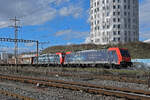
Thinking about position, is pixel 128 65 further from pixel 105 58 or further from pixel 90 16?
pixel 90 16

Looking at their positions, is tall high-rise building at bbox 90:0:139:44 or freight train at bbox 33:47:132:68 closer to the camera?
freight train at bbox 33:47:132:68

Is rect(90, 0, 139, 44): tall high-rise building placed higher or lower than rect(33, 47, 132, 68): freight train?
higher

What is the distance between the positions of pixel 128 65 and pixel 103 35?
150 feet

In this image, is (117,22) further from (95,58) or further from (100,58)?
(100,58)

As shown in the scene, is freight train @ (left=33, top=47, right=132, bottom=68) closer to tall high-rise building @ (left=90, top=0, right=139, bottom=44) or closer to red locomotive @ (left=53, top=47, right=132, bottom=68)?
red locomotive @ (left=53, top=47, right=132, bottom=68)

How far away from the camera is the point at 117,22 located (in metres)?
73.8

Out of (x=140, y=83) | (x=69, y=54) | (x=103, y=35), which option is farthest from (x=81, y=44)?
(x=140, y=83)

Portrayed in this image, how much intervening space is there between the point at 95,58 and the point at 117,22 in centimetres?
4485

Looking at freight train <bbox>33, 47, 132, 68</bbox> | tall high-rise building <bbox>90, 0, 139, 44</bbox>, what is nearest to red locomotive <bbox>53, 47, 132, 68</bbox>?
freight train <bbox>33, 47, 132, 68</bbox>

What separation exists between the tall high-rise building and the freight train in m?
34.8

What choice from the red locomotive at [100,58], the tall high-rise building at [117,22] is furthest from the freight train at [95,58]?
the tall high-rise building at [117,22]

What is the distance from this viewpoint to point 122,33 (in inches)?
2864

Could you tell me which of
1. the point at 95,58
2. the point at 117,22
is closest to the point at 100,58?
the point at 95,58

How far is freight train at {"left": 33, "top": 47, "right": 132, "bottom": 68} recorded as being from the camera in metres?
28.7
